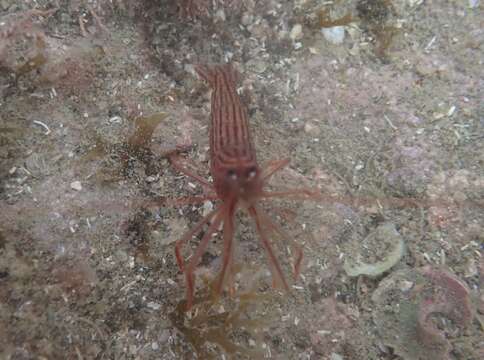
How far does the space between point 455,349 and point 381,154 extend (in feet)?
6.54

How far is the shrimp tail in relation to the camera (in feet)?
13.8

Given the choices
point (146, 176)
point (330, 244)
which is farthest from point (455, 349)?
point (146, 176)

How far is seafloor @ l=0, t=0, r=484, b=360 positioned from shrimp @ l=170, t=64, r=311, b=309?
20 cm

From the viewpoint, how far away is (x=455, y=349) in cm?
355

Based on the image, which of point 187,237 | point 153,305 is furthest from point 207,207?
point 153,305

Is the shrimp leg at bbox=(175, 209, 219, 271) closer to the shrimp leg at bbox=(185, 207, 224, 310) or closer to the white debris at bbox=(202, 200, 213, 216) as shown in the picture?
the shrimp leg at bbox=(185, 207, 224, 310)

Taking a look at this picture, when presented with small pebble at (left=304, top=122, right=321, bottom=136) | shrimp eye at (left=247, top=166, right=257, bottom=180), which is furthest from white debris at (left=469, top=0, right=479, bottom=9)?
shrimp eye at (left=247, top=166, right=257, bottom=180)

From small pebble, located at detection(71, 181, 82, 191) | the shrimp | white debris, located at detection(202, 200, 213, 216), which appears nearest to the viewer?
the shrimp

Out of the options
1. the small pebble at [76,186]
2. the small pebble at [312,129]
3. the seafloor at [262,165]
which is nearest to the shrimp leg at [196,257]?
the seafloor at [262,165]

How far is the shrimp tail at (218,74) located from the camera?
13.8 feet

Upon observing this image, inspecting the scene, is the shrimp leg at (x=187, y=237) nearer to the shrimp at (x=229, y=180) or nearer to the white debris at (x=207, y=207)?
the shrimp at (x=229, y=180)

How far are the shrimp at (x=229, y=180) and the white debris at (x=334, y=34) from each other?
4.08 ft

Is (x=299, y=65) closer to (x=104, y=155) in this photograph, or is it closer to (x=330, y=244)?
(x=330, y=244)

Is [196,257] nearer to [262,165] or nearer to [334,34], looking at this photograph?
[262,165]
